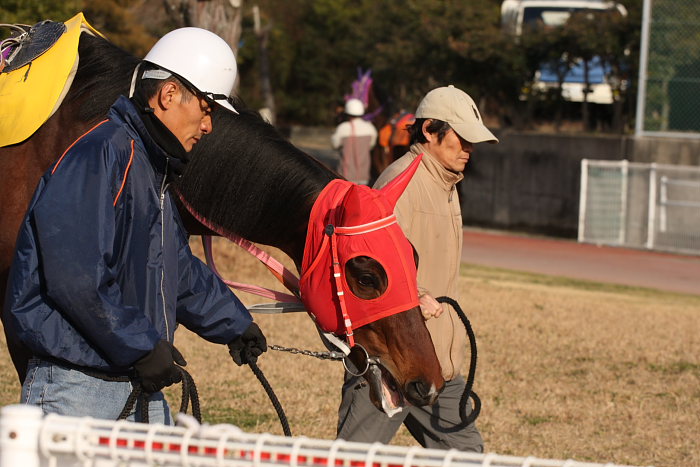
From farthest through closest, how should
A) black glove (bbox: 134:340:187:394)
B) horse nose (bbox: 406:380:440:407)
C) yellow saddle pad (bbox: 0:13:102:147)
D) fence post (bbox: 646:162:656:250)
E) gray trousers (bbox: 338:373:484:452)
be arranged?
fence post (bbox: 646:162:656:250), gray trousers (bbox: 338:373:484:452), yellow saddle pad (bbox: 0:13:102:147), horse nose (bbox: 406:380:440:407), black glove (bbox: 134:340:187:394)

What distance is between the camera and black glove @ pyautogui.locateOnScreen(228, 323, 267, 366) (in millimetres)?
3645

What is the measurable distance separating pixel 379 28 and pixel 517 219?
10385 mm

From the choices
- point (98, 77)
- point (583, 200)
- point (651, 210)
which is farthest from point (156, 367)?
point (583, 200)

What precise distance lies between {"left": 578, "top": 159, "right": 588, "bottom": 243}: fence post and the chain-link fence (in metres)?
1.11

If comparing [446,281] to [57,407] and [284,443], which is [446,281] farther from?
[284,443]

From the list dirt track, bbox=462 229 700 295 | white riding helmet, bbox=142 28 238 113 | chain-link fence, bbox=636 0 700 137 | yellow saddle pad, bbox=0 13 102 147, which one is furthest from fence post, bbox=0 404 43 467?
chain-link fence, bbox=636 0 700 137

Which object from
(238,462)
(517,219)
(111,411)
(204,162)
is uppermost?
(204,162)

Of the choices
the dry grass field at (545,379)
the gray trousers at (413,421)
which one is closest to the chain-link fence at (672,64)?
the dry grass field at (545,379)

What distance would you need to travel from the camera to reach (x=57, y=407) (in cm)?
296

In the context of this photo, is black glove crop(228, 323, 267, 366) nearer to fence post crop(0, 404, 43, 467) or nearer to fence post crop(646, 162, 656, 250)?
fence post crop(0, 404, 43, 467)

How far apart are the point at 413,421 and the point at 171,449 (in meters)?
2.54

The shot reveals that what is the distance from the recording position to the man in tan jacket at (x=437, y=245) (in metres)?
4.41

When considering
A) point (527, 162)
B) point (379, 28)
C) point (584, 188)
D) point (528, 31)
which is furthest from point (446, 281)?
point (379, 28)

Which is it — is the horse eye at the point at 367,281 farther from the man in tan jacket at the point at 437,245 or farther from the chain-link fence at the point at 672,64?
the chain-link fence at the point at 672,64
